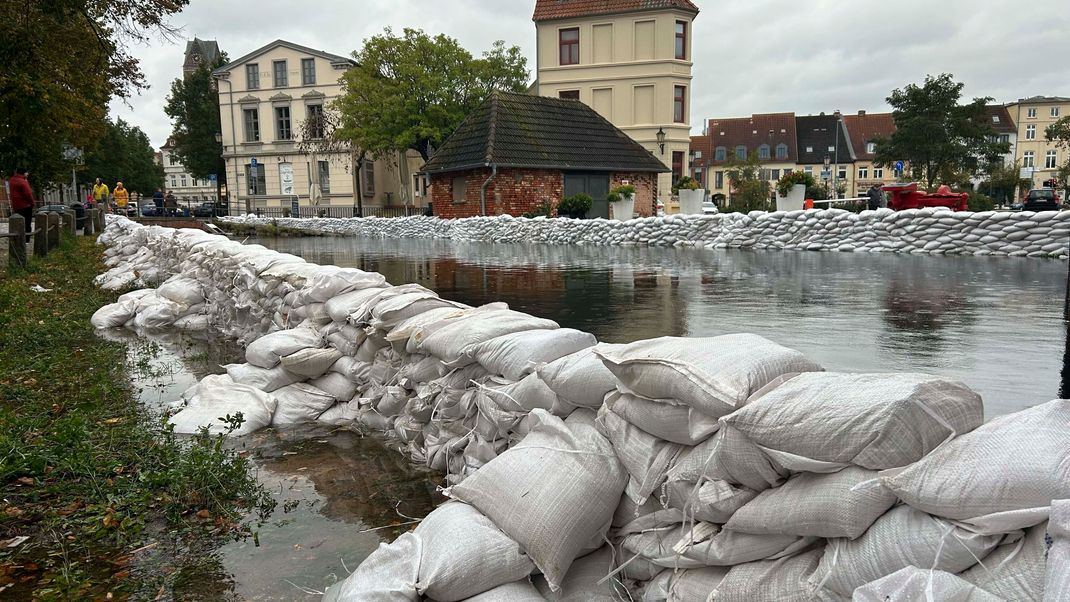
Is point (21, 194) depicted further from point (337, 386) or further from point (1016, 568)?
point (1016, 568)

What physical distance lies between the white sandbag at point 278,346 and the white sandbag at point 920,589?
3727 mm

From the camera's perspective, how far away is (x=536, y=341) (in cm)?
299

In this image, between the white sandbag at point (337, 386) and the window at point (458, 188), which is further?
the window at point (458, 188)

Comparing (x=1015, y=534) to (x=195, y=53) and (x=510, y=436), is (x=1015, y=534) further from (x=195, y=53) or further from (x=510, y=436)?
(x=195, y=53)

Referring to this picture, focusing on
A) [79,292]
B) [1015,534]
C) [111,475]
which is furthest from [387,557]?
[79,292]

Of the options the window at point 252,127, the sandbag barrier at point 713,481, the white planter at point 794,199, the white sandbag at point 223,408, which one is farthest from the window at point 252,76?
the sandbag barrier at point 713,481

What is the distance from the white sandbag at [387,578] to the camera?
6.32 feet

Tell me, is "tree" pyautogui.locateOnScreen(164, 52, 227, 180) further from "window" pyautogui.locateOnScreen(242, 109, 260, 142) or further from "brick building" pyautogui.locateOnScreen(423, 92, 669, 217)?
"brick building" pyautogui.locateOnScreen(423, 92, 669, 217)

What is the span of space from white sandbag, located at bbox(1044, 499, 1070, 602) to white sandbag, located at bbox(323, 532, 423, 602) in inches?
54.9

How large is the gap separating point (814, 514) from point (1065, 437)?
0.48 m

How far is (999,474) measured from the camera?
136 centimetres

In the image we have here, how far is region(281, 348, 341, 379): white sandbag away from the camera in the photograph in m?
4.35

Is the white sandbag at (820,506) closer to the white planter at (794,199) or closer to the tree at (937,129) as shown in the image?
the white planter at (794,199)

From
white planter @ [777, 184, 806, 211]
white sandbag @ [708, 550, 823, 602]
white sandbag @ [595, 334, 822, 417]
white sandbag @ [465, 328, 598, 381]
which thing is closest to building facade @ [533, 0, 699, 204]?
white planter @ [777, 184, 806, 211]
